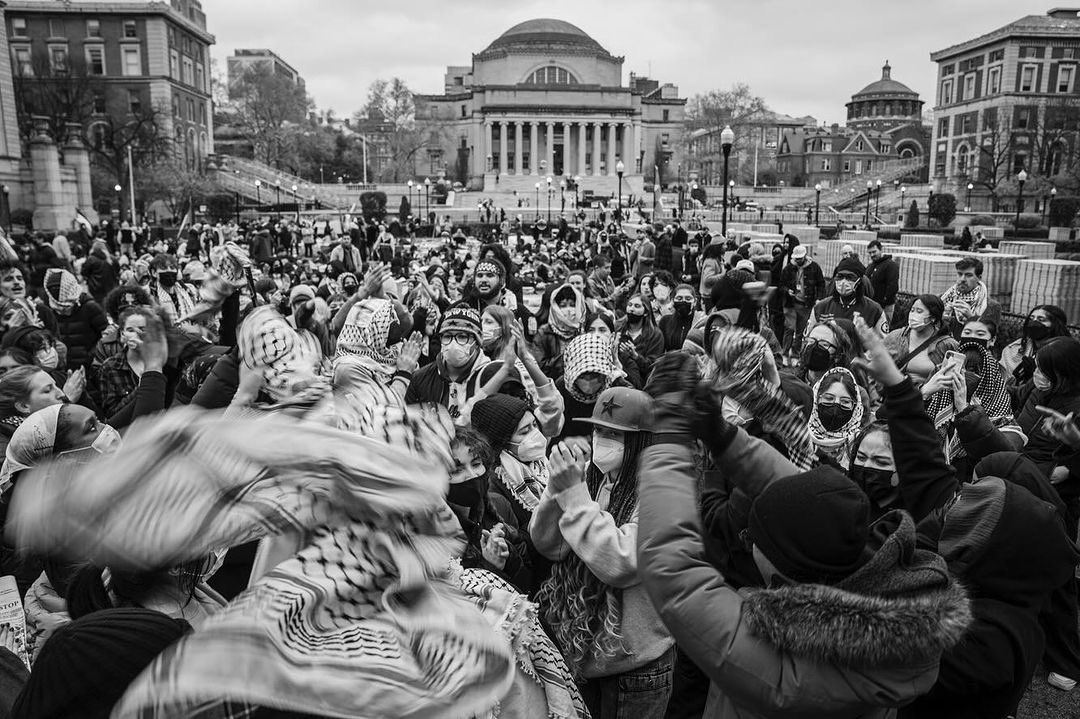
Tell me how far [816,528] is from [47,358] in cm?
627

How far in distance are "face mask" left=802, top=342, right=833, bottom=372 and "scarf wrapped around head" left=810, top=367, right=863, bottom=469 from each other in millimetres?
1047

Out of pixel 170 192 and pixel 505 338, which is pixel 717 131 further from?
pixel 505 338

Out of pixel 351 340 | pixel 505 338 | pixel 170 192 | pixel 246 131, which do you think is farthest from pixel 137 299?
pixel 246 131

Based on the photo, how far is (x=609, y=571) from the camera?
2.97 meters

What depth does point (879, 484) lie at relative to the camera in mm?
4047

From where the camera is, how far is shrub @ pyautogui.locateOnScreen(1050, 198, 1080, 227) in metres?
40.2

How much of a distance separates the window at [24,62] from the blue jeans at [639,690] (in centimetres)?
8782

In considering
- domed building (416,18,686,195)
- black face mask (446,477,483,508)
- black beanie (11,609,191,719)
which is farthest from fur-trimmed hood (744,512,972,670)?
domed building (416,18,686,195)

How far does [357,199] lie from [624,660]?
7924 centimetres

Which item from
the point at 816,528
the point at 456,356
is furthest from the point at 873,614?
the point at 456,356

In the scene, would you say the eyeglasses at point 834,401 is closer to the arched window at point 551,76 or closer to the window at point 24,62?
the window at point 24,62

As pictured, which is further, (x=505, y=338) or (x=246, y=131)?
(x=246, y=131)

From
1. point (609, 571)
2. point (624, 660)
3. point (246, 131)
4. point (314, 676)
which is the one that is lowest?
point (624, 660)

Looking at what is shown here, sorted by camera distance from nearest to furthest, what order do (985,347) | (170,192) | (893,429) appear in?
(893,429) < (985,347) < (170,192)
